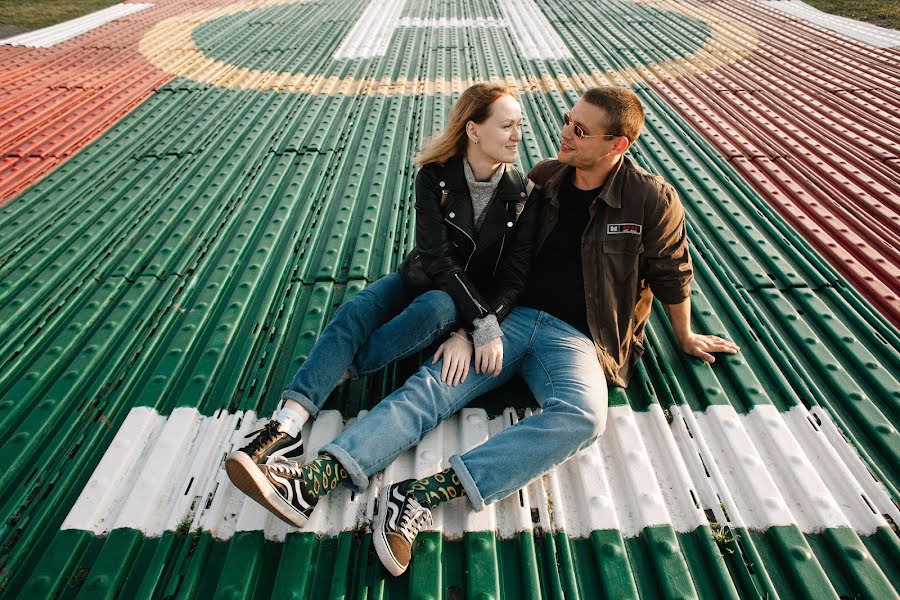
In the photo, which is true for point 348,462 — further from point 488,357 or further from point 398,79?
point 398,79

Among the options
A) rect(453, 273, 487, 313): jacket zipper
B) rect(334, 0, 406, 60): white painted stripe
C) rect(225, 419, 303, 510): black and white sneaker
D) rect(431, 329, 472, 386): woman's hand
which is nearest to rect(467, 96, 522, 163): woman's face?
rect(453, 273, 487, 313): jacket zipper

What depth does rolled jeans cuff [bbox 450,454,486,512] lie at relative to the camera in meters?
1.63

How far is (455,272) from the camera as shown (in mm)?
2105

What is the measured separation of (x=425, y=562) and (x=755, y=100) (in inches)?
206

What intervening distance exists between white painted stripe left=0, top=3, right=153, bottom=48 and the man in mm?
7730

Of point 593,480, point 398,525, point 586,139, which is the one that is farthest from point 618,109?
point 398,525

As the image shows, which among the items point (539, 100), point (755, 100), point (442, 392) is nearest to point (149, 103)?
point (539, 100)

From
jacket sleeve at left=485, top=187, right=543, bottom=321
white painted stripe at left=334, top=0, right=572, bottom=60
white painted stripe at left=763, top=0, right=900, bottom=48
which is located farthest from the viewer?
white painted stripe at left=334, top=0, right=572, bottom=60

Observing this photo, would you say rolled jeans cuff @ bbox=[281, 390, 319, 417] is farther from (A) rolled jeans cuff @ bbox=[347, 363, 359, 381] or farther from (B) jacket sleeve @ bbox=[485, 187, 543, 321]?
(B) jacket sleeve @ bbox=[485, 187, 543, 321]

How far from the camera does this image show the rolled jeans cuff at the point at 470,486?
1.63 m

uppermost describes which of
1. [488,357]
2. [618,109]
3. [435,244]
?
[618,109]

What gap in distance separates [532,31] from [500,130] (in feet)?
20.7

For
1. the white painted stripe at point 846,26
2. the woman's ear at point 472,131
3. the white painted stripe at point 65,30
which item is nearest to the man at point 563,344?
the woman's ear at point 472,131

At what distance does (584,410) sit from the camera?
5.71 feet
